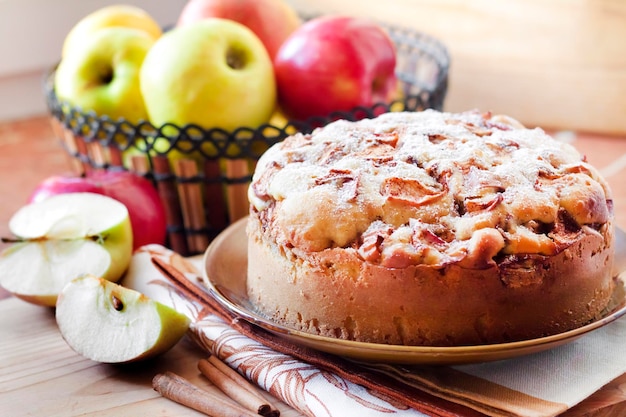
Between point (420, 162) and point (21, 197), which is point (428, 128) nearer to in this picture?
point (420, 162)

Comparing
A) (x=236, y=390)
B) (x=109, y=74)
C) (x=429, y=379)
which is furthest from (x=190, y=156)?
(x=429, y=379)

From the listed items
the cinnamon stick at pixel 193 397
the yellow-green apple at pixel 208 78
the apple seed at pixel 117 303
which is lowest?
the cinnamon stick at pixel 193 397

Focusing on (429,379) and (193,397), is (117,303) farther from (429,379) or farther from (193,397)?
(429,379)

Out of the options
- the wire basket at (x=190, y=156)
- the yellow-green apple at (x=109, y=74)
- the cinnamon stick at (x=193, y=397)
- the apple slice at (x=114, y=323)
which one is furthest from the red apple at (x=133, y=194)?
the cinnamon stick at (x=193, y=397)

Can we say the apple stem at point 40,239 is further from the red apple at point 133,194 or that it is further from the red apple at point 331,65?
the red apple at point 331,65

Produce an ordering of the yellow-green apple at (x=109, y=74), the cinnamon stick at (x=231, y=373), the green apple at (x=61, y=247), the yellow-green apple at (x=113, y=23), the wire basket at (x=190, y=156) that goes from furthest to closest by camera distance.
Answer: the yellow-green apple at (x=113, y=23), the yellow-green apple at (x=109, y=74), the wire basket at (x=190, y=156), the green apple at (x=61, y=247), the cinnamon stick at (x=231, y=373)

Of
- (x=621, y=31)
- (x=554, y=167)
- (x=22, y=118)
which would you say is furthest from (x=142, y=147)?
(x=22, y=118)

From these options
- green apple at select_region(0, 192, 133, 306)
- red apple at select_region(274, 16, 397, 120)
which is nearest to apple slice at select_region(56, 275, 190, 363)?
green apple at select_region(0, 192, 133, 306)
